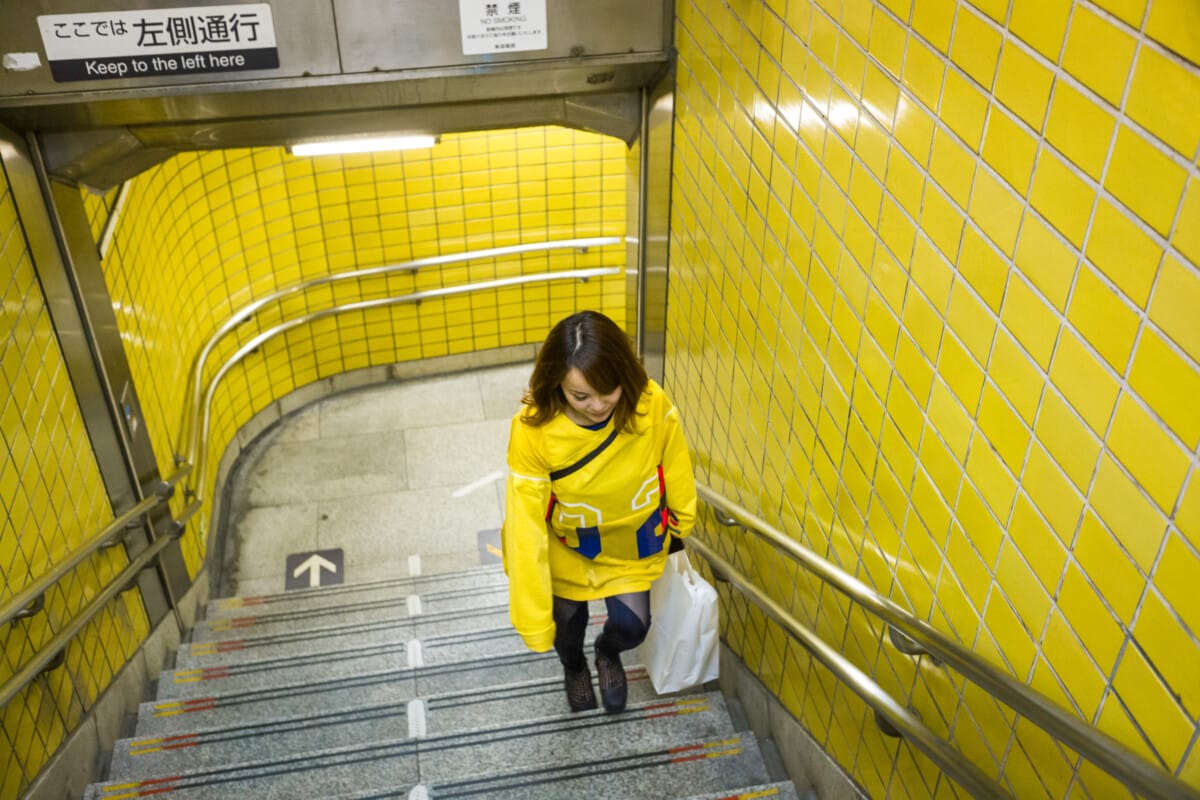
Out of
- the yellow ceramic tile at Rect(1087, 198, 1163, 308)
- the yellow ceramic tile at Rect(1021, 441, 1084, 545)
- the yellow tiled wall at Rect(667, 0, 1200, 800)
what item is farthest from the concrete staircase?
the yellow ceramic tile at Rect(1087, 198, 1163, 308)

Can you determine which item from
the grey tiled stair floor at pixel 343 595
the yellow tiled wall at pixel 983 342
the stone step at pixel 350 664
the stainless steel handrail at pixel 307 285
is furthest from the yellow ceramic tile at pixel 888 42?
the stainless steel handrail at pixel 307 285

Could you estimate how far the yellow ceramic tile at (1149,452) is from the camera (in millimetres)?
1407

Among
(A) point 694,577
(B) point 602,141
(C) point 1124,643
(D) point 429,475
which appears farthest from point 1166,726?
(B) point 602,141

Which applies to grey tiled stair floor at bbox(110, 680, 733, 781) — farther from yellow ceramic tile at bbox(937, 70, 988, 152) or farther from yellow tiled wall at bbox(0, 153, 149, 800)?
yellow ceramic tile at bbox(937, 70, 988, 152)

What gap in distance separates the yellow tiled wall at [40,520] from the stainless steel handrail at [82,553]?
10 centimetres

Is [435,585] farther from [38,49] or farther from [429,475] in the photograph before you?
[38,49]

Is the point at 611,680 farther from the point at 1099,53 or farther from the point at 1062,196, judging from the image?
the point at 1099,53

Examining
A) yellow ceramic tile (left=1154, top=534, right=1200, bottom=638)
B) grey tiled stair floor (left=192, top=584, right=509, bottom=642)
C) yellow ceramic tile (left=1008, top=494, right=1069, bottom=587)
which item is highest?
yellow ceramic tile (left=1154, top=534, right=1200, bottom=638)

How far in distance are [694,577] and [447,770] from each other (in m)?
1.08

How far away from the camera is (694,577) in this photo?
3.53 metres

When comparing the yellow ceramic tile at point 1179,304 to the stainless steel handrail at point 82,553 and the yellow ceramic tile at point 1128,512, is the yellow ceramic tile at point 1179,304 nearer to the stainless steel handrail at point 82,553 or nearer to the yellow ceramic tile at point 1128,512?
the yellow ceramic tile at point 1128,512

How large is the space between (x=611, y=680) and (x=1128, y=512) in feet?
7.87

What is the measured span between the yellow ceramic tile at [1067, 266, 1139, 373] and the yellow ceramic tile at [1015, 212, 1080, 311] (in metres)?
0.03

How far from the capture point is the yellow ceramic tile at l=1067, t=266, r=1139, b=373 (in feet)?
4.83
